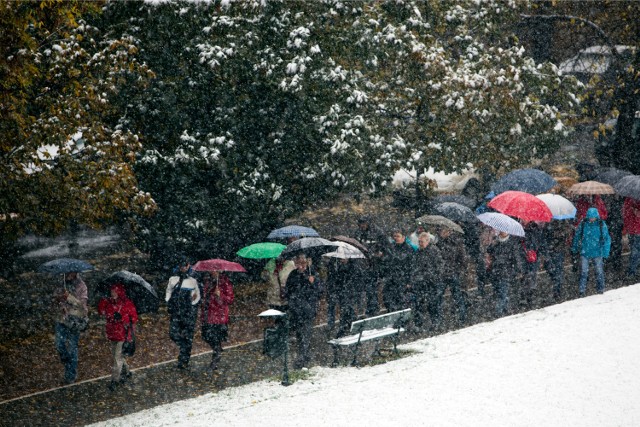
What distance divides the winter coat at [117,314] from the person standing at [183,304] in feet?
2.29

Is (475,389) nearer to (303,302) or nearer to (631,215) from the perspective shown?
(303,302)

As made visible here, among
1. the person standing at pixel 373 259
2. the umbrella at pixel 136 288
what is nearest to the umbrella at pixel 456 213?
the person standing at pixel 373 259

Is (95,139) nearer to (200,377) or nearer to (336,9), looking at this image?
(200,377)

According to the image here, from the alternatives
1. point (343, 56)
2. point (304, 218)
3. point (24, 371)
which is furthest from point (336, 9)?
point (304, 218)

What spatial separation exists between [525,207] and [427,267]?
89.2 inches

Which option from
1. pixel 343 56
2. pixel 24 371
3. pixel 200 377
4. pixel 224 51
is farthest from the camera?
pixel 343 56

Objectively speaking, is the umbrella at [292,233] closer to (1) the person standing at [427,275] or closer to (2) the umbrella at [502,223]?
(1) the person standing at [427,275]

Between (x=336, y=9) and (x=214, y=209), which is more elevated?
(x=336, y=9)

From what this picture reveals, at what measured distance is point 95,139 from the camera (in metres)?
13.2

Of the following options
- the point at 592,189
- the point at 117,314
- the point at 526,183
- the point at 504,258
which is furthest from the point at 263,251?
the point at 592,189

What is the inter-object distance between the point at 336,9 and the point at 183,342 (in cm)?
765

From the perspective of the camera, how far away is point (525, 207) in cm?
1362

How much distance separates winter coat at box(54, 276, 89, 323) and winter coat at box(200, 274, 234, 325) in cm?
186

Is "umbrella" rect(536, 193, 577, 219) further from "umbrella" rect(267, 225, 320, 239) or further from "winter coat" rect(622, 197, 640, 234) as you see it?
"umbrella" rect(267, 225, 320, 239)
